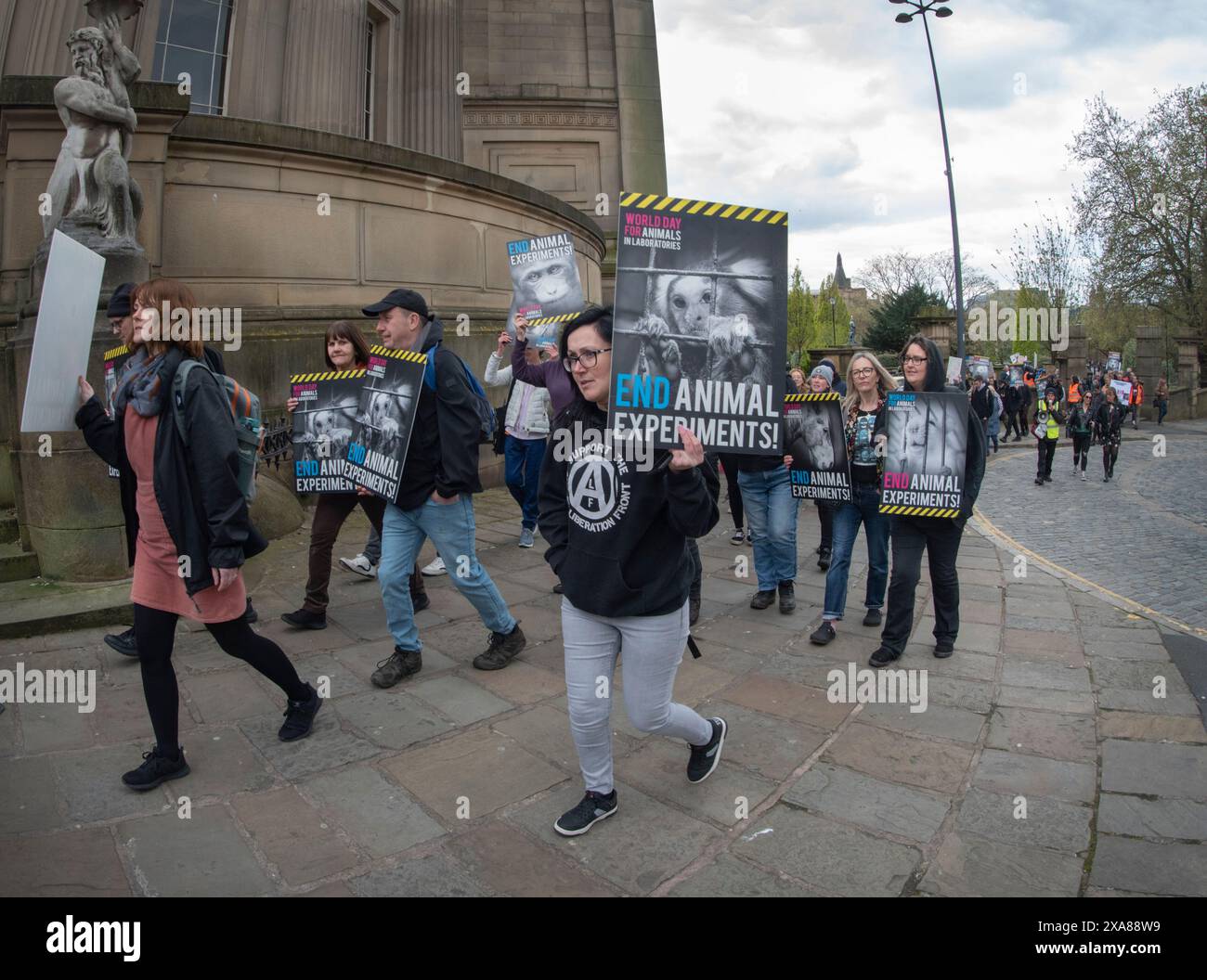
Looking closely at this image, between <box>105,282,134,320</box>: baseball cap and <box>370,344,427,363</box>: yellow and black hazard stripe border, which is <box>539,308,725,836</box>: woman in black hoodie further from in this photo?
<box>105,282,134,320</box>: baseball cap

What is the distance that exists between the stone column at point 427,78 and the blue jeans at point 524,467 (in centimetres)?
985

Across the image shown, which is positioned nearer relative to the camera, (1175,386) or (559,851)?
(559,851)

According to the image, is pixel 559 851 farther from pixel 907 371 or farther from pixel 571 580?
pixel 907 371

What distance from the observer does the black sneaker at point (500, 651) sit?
4.95 m

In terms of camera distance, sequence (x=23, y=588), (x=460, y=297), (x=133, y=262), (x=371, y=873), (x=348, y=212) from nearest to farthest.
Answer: (x=371, y=873) < (x=23, y=588) < (x=133, y=262) < (x=348, y=212) < (x=460, y=297)

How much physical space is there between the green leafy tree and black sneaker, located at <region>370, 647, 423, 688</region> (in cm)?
3219

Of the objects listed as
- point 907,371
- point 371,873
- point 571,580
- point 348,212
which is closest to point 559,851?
point 371,873

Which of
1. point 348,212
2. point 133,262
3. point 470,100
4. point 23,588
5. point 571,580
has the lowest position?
point 23,588

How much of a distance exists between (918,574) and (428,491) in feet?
9.98

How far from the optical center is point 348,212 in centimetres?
995

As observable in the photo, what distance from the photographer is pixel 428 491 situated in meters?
4.68

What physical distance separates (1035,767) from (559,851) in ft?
7.36

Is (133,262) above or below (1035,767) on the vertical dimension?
above

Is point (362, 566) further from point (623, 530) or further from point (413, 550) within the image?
point (623, 530)
